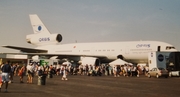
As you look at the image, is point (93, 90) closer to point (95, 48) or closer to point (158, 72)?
point (158, 72)

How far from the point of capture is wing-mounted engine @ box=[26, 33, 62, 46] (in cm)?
5753

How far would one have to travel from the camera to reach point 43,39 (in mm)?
Answer: 60469

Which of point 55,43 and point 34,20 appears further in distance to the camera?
point 34,20

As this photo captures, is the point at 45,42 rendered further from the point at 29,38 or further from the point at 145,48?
the point at 145,48

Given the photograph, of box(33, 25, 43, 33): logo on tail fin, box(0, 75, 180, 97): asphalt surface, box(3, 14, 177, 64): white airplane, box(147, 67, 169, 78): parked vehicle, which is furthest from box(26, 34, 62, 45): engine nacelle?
box(0, 75, 180, 97): asphalt surface

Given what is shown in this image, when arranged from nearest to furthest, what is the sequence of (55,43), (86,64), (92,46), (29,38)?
(86,64) → (92,46) → (55,43) → (29,38)

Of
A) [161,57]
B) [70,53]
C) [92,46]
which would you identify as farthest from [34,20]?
[161,57]

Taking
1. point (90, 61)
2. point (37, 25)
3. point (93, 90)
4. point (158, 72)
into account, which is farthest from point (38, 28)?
point (93, 90)

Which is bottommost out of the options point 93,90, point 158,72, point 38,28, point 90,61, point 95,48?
point 93,90

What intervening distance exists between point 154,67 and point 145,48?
10.2 metres

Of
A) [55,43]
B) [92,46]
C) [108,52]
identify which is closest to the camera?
[108,52]

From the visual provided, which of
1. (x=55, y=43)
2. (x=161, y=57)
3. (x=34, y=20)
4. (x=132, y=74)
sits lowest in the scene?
(x=132, y=74)

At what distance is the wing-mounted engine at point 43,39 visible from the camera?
5753cm

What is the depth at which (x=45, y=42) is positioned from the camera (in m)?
59.8
